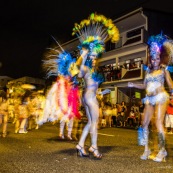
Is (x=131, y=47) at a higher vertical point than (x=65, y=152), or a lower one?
higher

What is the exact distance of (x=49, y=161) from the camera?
5262 mm

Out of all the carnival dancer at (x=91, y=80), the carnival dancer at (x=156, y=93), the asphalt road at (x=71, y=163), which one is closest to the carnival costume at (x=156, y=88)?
the carnival dancer at (x=156, y=93)

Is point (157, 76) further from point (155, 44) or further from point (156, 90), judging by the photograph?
point (155, 44)

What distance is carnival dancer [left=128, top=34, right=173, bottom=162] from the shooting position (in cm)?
566

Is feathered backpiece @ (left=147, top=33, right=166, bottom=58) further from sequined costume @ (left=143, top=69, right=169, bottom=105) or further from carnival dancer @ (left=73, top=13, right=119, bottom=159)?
carnival dancer @ (left=73, top=13, right=119, bottom=159)

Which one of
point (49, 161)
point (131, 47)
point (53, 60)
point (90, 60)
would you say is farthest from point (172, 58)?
point (131, 47)

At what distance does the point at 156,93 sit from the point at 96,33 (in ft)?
6.70

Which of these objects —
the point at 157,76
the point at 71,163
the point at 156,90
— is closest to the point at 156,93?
the point at 156,90

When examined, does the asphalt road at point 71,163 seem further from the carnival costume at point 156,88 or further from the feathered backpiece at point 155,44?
the feathered backpiece at point 155,44

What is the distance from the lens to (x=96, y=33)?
22.8 ft

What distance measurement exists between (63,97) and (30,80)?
174 feet

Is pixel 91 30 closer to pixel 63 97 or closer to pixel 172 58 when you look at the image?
pixel 172 58

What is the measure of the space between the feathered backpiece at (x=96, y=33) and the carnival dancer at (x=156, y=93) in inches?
34.5

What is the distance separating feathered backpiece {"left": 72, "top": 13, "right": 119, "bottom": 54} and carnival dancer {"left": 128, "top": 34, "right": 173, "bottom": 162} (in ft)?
2.87
